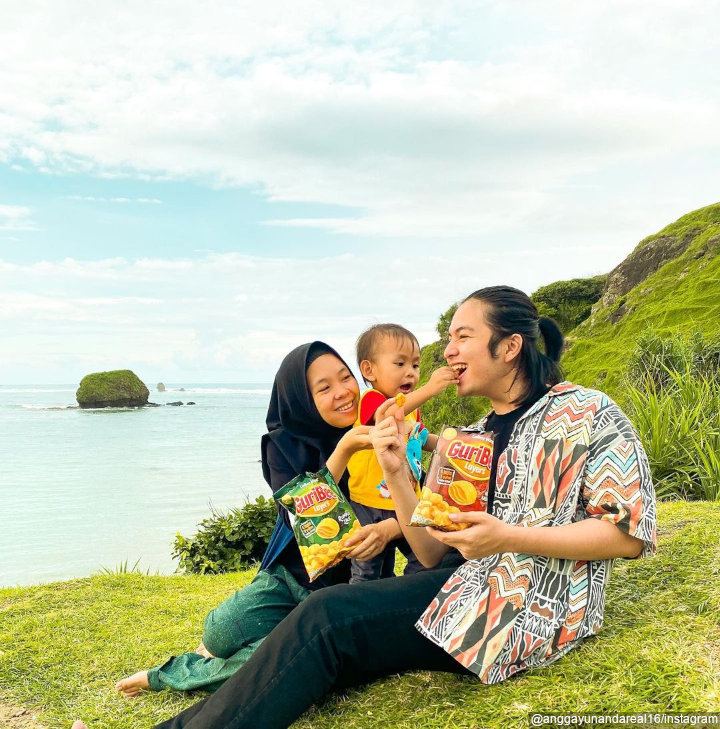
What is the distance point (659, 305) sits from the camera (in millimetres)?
13617

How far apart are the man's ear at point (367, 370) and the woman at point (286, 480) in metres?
0.33

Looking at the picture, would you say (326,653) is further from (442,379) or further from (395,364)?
(395,364)

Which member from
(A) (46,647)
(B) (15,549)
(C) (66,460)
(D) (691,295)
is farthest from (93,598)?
(C) (66,460)

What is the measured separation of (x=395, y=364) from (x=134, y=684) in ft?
7.20

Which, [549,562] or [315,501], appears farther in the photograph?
[315,501]

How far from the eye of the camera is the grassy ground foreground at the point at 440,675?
2.40 metres

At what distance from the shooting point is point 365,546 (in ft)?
10.0

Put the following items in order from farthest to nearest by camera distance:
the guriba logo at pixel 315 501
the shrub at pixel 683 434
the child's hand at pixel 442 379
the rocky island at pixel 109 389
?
the rocky island at pixel 109 389 < the shrub at pixel 683 434 < the guriba logo at pixel 315 501 < the child's hand at pixel 442 379

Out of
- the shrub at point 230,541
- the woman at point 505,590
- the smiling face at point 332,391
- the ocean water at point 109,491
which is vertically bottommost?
the ocean water at point 109,491

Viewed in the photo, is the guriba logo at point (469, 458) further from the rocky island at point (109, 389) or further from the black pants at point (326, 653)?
the rocky island at point (109, 389)

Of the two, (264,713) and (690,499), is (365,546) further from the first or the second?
(690,499)

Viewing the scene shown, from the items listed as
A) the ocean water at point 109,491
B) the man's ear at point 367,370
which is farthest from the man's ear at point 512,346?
the ocean water at point 109,491

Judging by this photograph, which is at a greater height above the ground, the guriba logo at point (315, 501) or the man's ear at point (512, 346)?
the man's ear at point (512, 346)

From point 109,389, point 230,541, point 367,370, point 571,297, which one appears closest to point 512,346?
point 367,370
